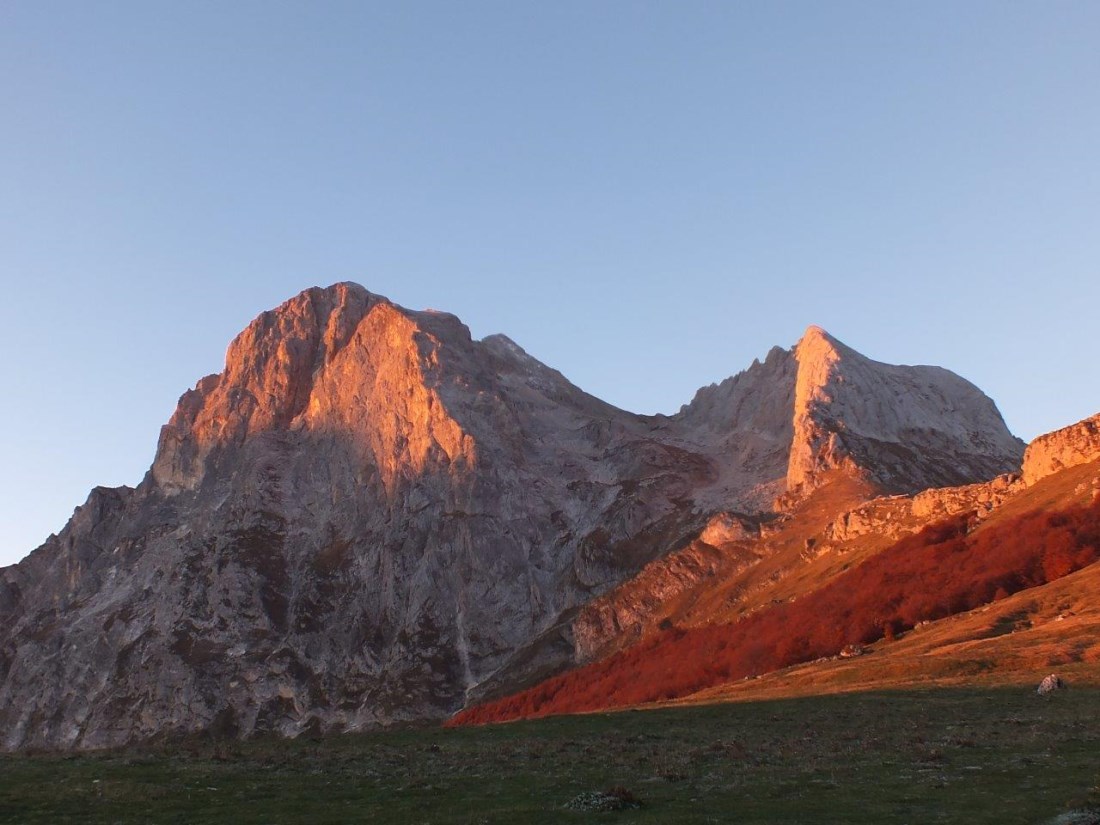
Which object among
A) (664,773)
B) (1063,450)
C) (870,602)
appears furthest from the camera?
(1063,450)

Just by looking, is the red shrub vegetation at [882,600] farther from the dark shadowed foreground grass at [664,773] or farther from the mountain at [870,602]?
the dark shadowed foreground grass at [664,773]

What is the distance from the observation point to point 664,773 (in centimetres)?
3634

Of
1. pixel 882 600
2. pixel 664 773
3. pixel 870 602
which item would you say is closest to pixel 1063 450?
pixel 882 600

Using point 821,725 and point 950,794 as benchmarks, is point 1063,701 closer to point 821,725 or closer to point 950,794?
point 821,725

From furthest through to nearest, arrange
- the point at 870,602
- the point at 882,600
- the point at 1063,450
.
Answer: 1. the point at 1063,450
2. the point at 870,602
3. the point at 882,600

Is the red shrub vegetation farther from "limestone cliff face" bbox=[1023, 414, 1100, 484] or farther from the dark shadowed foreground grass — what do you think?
the dark shadowed foreground grass

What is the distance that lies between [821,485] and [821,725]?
136m

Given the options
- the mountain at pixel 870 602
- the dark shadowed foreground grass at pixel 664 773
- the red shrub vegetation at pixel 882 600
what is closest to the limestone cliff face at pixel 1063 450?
the mountain at pixel 870 602

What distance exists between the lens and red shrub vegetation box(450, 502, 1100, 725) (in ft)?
314

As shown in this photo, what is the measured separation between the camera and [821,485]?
7072 inches

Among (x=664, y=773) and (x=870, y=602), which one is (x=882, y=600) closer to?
(x=870, y=602)

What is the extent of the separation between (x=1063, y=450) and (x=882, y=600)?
35.2 m

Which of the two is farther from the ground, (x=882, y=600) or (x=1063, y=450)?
(x=1063, y=450)

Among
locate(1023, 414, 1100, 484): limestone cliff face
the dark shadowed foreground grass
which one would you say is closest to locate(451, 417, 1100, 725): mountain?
locate(1023, 414, 1100, 484): limestone cliff face
